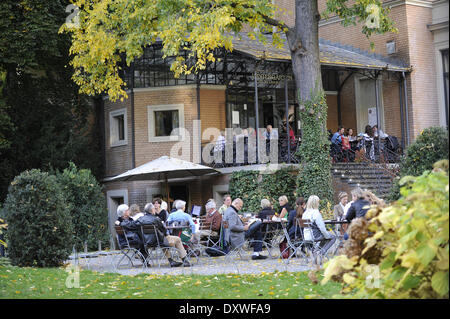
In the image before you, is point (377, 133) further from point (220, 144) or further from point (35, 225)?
point (35, 225)

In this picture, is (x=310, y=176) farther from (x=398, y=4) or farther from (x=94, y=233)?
(x=398, y=4)

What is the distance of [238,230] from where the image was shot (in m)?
13.7

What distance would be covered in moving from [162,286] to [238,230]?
4381 millimetres

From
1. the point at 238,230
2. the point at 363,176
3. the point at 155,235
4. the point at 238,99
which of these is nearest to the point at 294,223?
the point at 238,230

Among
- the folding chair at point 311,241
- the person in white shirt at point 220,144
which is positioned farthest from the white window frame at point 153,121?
the folding chair at point 311,241

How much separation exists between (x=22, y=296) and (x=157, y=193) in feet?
49.2

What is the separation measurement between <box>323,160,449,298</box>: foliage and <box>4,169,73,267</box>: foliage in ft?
26.6

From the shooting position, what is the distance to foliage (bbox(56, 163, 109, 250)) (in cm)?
2070

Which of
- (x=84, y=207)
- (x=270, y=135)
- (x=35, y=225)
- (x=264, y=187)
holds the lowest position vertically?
(x=35, y=225)

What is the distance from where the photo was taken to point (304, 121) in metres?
19.2

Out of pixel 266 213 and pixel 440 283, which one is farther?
pixel 266 213

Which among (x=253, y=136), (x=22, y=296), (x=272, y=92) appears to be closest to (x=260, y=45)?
(x=272, y=92)

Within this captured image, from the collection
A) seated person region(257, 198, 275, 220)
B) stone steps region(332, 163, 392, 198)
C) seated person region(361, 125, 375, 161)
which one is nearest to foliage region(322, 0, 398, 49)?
stone steps region(332, 163, 392, 198)

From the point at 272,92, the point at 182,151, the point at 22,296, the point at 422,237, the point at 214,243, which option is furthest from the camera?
the point at 272,92
